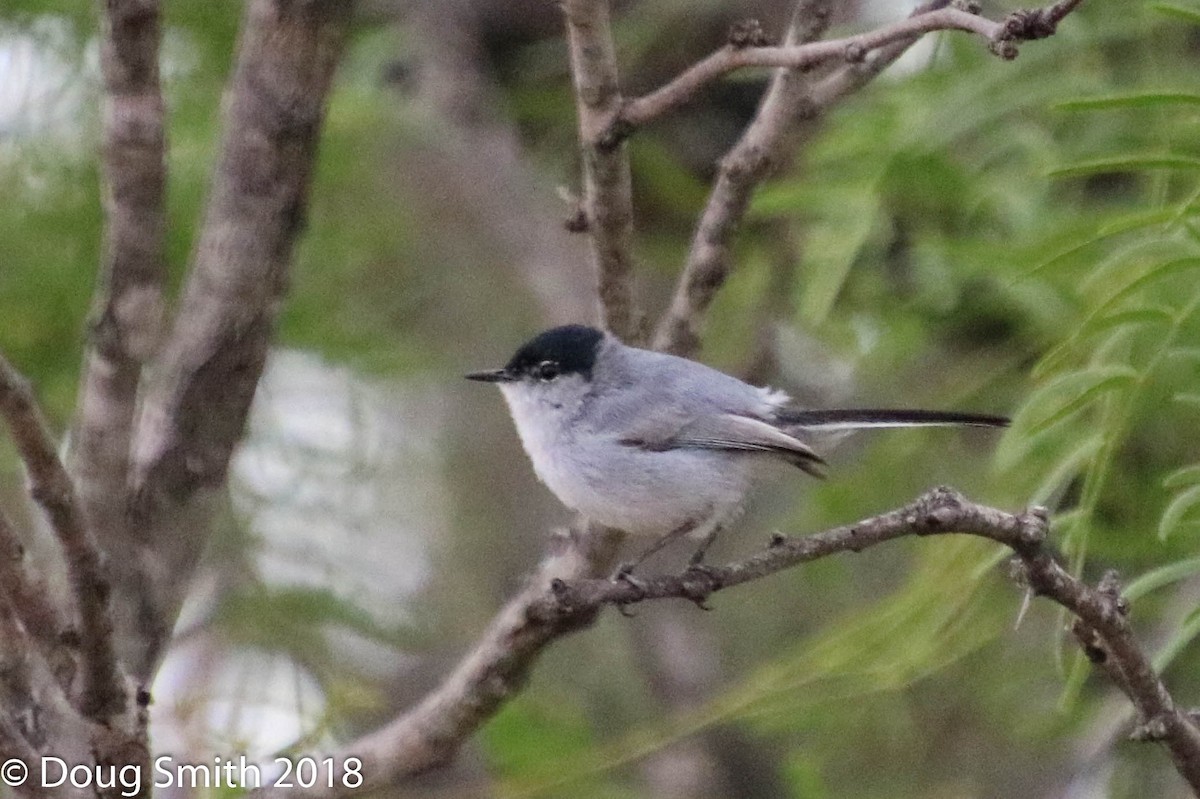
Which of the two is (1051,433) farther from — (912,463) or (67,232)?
(67,232)

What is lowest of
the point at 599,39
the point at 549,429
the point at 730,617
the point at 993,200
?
the point at 730,617

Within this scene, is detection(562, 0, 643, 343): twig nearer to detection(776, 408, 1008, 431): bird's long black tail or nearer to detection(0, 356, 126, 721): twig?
detection(776, 408, 1008, 431): bird's long black tail

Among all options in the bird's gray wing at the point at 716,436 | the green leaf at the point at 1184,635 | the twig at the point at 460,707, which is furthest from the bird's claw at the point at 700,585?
the green leaf at the point at 1184,635

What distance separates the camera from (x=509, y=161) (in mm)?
3891

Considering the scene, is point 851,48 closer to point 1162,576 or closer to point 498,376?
point 1162,576

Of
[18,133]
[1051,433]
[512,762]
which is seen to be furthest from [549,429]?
[18,133]

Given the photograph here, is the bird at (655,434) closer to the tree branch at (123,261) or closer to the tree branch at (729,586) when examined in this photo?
the tree branch at (729,586)

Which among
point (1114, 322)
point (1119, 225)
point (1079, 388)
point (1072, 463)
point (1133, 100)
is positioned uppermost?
point (1133, 100)

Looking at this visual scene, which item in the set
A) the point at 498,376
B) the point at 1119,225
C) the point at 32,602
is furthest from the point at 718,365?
the point at 32,602

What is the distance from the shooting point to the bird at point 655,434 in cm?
239

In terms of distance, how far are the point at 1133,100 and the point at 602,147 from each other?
688 mm

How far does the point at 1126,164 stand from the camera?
5.51ft

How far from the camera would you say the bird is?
239 cm

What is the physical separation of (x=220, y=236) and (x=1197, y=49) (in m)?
2.17
